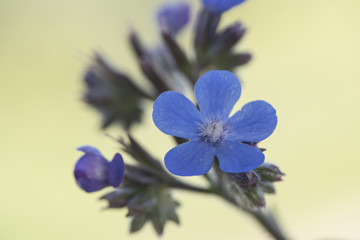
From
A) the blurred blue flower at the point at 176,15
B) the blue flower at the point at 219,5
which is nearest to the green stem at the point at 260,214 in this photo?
the blue flower at the point at 219,5

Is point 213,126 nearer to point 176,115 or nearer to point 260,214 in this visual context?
point 176,115

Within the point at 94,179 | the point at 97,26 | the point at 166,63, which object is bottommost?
the point at 94,179

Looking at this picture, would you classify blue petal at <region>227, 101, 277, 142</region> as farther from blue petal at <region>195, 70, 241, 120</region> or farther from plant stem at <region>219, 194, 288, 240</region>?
plant stem at <region>219, 194, 288, 240</region>

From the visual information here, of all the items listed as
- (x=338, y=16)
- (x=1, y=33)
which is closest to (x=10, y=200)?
(x=1, y=33)

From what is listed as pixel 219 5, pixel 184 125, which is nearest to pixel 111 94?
pixel 219 5

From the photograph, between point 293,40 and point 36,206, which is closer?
point 36,206

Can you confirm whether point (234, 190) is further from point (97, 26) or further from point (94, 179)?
point (97, 26)
